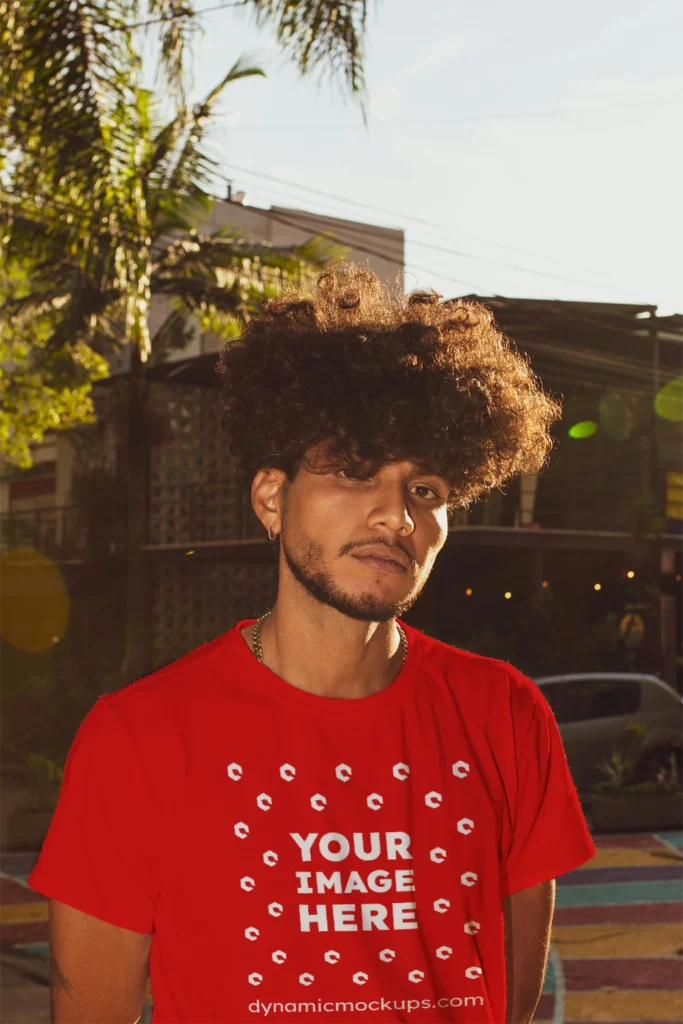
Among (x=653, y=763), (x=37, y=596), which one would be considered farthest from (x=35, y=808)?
(x=653, y=763)

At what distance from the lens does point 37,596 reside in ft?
50.8

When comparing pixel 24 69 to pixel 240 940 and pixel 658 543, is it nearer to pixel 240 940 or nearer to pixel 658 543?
pixel 240 940

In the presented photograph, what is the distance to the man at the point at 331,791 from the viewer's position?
1848 mm

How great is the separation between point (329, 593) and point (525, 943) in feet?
2.40

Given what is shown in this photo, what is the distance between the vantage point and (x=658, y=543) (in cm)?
1692

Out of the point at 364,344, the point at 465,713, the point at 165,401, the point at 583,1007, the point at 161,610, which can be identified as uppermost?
the point at 165,401

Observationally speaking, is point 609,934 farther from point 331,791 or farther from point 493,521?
point 493,521

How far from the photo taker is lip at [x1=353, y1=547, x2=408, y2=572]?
1987mm

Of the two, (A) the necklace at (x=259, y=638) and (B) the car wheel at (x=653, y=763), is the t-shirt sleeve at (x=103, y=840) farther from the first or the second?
(B) the car wheel at (x=653, y=763)

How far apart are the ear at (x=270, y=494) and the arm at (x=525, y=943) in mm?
792

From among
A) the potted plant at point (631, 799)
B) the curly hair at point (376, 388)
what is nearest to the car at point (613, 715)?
the potted plant at point (631, 799)

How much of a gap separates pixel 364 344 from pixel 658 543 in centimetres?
1536

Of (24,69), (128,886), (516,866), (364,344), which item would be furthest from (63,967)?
(24,69)

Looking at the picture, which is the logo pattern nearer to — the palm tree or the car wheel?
the palm tree
